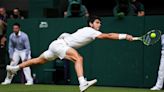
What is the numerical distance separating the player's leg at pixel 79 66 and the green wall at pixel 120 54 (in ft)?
14.1

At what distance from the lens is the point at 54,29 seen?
16.0 m

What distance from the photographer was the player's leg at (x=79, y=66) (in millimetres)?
10188

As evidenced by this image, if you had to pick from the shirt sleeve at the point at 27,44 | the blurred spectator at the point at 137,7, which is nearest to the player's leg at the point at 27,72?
the shirt sleeve at the point at 27,44

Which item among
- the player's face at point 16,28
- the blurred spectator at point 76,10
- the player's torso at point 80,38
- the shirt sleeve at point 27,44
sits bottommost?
the shirt sleeve at point 27,44

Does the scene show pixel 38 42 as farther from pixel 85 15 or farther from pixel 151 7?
pixel 151 7

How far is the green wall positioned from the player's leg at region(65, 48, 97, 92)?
14.1 ft

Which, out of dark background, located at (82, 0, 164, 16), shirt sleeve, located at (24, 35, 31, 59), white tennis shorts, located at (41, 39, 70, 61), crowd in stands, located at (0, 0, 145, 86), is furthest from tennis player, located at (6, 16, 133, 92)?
dark background, located at (82, 0, 164, 16)

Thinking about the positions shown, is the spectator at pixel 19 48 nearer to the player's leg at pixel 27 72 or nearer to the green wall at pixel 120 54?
the player's leg at pixel 27 72

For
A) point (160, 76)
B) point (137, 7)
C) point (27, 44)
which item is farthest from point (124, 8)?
point (27, 44)

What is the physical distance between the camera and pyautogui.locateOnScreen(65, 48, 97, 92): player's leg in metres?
10.2

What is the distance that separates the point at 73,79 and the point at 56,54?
4.84 meters

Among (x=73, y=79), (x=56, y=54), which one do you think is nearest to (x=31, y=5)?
(x=73, y=79)

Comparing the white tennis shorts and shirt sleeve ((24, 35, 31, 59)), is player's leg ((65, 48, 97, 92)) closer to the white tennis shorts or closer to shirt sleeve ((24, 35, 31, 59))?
the white tennis shorts

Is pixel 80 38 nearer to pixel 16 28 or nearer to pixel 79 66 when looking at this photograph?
pixel 79 66
